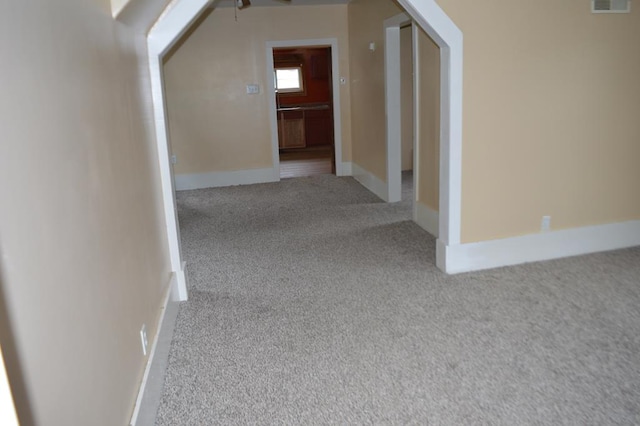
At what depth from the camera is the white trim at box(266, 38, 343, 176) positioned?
6961 mm

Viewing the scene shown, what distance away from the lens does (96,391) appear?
1.53m

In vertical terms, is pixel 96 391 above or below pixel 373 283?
above

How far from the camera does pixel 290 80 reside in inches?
470

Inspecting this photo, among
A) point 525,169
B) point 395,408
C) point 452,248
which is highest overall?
point 525,169

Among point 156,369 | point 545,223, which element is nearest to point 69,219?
point 156,369

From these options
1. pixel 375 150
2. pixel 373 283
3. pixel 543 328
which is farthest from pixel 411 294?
pixel 375 150

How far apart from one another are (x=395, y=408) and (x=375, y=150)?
14.4 ft

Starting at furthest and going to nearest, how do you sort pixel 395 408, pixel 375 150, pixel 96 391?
pixel 375 150
pixel 395 408
pixel 96 391

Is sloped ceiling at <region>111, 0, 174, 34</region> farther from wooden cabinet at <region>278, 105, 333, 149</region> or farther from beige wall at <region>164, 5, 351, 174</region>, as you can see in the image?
wooden cabinet at <region>278, 105, 333, 149</region>

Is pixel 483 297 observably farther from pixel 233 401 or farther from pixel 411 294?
pixel 233 401

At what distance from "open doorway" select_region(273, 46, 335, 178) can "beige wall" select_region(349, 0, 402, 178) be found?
2.40 metres

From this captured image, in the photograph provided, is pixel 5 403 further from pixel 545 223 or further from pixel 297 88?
pixel 297 88

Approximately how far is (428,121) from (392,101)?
107 centimetres

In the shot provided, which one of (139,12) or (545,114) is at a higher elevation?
(139,12)
